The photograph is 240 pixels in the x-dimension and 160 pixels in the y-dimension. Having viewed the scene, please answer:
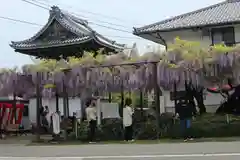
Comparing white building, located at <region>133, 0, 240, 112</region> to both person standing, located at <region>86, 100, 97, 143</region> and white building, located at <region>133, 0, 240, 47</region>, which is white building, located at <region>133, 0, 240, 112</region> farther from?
person standing, located at <region>86, 100, 97, 143</region>

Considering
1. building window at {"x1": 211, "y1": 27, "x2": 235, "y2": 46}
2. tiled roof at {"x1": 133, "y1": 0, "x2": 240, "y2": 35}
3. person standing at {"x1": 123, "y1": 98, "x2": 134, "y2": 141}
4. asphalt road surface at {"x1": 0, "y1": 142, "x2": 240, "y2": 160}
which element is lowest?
asphalt road surface at {"x1": 0, "y1": 142, "x2": 240, "y2": 160}

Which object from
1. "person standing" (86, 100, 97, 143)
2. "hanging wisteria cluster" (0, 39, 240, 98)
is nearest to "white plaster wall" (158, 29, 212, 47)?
"hanging wisteria cluster" (0, 39, 240, 98)

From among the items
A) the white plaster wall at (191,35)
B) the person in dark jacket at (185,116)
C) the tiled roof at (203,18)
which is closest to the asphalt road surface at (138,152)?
the person in dark jacket at (185,116)

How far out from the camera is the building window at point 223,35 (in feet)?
81.5

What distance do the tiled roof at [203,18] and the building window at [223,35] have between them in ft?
→ 2.08

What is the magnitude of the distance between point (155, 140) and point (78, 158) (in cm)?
496

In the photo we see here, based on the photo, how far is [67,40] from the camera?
26.4m

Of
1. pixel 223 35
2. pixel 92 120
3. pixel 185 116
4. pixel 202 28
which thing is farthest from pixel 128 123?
pixel 223 35

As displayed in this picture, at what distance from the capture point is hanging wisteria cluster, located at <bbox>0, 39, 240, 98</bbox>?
17406 millimetres

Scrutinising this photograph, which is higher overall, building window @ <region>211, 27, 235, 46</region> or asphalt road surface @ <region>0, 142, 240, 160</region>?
building window @ <region>211, 27, 235, 46</region>

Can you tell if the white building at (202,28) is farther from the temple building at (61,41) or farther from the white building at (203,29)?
the temple building at (61,41)

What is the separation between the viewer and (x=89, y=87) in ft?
62.6

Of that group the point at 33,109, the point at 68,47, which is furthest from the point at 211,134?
the point at 33,109

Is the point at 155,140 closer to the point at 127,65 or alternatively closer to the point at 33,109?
the point at 127,65
